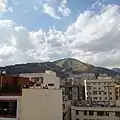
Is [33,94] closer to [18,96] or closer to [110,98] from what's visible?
[18,96]

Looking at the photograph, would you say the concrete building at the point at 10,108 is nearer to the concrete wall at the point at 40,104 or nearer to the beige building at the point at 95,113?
the concrete wall at the point at 40,104

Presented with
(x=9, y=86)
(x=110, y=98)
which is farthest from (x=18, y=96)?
(x=110, y=98)

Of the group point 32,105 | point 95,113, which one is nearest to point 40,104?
point 32,105

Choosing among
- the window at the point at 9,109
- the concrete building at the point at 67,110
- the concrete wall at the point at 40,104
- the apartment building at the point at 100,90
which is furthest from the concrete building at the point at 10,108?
the apartment building at the point at 100,90

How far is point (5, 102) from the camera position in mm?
21734

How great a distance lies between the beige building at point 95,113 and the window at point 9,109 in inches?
882

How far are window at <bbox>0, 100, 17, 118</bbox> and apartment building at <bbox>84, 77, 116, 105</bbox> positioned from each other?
54367 millimetres

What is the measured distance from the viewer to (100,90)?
7538 centimetres

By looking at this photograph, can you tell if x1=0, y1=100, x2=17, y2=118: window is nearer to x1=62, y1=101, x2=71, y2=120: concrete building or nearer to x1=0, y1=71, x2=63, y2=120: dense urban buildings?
x1=0, y1=71, x2=63, y2=120: dense urban buildings

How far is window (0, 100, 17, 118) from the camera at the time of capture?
21.6 meters

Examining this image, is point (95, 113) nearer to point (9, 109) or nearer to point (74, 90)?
point (9, 109)

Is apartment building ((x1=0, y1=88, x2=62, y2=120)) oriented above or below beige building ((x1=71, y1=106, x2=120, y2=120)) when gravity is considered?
above

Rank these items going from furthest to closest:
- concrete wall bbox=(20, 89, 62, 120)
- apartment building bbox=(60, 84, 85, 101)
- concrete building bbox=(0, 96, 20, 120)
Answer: apartment building bbox=(60, 84, 85, 101)
concrete wall bbox=(20, 89, 62, 120)
concrete building bbox=(0, 96, 20, 120)

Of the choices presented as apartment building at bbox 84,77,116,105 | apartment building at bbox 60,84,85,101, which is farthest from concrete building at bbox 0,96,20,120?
apartment building at bbox 60,84,85,101
